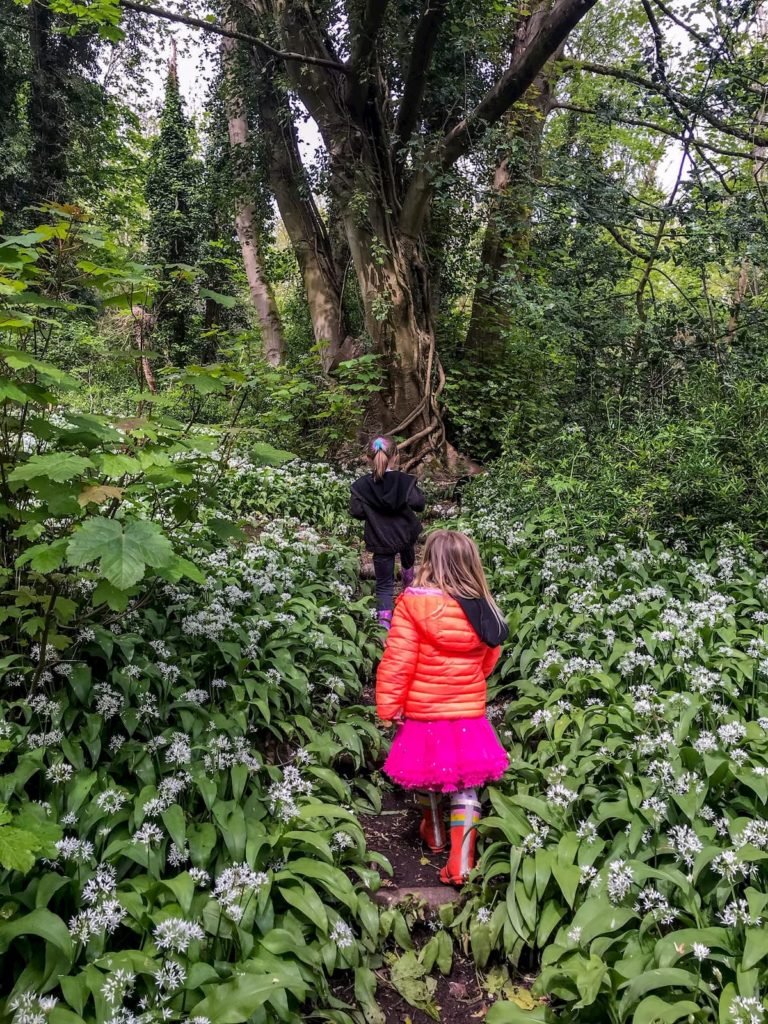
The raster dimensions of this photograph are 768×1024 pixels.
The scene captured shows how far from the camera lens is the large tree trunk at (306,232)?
37.0 ft

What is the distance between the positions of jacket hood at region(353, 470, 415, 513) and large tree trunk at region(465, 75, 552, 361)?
392 cm

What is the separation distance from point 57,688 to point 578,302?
769cm

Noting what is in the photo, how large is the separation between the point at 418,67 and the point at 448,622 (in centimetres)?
780

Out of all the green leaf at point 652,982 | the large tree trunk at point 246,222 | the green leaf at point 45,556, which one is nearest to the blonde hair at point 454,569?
the green leaf at point 652,982

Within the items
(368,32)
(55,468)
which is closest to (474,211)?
(368,32)

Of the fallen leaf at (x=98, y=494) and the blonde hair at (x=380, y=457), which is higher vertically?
the blonde hair at (x=380, y=457)

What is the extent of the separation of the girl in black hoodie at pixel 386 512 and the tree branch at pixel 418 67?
5.48 metres

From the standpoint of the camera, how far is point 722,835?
2850 mm

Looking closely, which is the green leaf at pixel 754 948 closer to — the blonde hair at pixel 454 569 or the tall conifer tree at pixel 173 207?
the blonde hair at pixel 454 569

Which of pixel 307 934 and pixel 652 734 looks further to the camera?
pixel 652 734

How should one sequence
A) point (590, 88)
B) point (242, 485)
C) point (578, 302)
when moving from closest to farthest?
point (242, 485) → point (578, 302) → point (590, 88)

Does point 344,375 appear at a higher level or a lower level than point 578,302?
lower

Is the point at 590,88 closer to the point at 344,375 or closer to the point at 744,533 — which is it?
the point at 344,375

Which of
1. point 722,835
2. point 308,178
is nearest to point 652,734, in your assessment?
point 722,835
